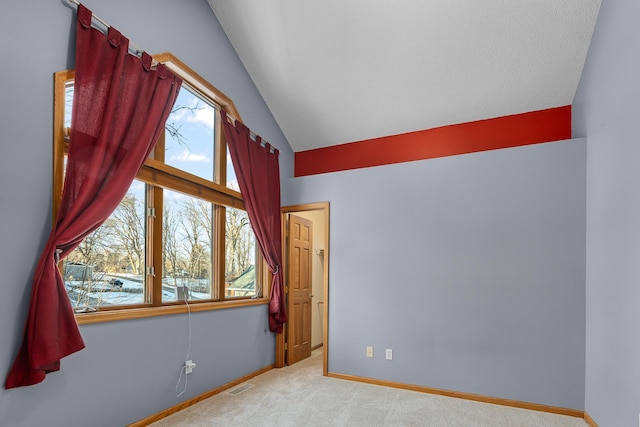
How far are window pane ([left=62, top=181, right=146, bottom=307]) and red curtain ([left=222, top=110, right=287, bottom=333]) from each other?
1152mm

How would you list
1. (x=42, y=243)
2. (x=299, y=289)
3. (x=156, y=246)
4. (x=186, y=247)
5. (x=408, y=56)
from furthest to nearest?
(x=299, y=289) → (x=408, y=56) → (x=186, y=247) → (x=156, y=246) → (x=42, y=243)

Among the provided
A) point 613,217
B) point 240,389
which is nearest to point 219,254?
point 240,389

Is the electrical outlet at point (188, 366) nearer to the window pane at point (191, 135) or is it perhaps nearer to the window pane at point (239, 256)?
the window pane at point (239, 256)

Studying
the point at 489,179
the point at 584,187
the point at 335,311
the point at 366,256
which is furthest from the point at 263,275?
the point at 584,187

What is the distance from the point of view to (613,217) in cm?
243

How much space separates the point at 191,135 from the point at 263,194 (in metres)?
1.06

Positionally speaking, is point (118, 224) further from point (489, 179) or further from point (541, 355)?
point (541, 355)

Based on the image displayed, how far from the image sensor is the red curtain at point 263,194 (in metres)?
3.81

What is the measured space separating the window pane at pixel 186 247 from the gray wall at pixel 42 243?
0.92 feet

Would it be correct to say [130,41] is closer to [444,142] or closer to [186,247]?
[186,247]

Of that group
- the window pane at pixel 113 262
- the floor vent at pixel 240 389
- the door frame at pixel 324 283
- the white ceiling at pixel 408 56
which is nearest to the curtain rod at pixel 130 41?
the window pane at pixel 113 262

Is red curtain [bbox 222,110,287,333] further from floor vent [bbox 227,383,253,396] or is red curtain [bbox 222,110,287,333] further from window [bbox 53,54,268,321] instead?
floor vent [bbox 227,383,253,396]

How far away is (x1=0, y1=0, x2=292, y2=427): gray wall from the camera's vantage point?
1978 millimetres

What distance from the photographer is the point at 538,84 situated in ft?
11.7
